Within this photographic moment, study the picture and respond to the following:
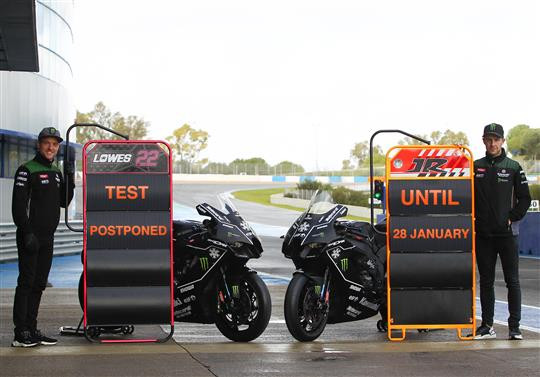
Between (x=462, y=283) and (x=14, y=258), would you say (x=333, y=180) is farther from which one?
(x=462, y=283)

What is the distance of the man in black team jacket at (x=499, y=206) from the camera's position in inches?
354

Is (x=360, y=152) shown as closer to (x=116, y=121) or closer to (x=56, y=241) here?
(x=116, y=121)

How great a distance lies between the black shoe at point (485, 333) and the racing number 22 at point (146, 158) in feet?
11.5

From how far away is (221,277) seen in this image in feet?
29.0

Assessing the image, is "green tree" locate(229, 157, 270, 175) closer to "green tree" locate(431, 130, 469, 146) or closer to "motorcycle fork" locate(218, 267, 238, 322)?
"green tree" locate(431, 130, 469, 146)

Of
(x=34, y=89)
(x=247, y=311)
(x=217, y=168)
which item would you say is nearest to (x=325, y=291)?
(x=247, y=311)

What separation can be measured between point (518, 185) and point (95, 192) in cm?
401

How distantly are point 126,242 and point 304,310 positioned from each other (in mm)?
1768

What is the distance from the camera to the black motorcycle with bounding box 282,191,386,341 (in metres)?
8.73

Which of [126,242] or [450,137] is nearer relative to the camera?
[126,242]

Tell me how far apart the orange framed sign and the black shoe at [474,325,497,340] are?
22 cm

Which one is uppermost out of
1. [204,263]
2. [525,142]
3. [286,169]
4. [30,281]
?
[525,142]

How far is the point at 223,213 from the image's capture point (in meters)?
8.91


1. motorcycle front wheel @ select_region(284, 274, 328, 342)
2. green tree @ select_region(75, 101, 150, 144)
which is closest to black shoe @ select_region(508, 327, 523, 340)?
motorcycle front wheel @ select_region(284, 274, 328, 342)
